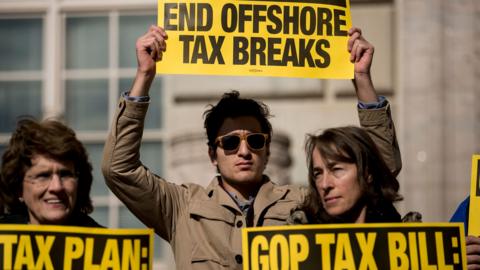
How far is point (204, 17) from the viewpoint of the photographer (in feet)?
14.1

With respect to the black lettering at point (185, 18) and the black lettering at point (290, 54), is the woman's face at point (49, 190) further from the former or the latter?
the black lettering at point (290, 54)

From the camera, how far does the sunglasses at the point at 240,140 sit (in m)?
4.08

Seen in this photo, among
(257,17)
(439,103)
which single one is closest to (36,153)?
(257,17)

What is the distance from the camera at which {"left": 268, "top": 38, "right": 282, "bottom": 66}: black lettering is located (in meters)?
4.32

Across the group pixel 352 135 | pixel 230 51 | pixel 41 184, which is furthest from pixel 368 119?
pixel 41 184

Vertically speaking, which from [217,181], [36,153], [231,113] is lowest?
[217,181]

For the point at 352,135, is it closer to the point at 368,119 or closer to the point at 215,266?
the point at 368,119

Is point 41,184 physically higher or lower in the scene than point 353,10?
lower

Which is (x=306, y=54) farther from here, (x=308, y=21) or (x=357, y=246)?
(x=357, y=246)

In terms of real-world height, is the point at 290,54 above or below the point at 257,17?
below

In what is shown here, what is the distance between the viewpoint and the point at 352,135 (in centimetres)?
385

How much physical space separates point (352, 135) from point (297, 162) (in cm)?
416

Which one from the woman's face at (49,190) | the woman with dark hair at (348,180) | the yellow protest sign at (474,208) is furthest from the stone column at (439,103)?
the woman's face at (49,190)

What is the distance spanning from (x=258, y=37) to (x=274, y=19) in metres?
0.10
